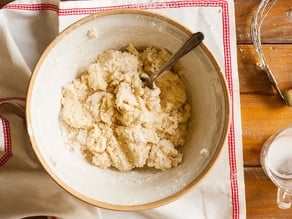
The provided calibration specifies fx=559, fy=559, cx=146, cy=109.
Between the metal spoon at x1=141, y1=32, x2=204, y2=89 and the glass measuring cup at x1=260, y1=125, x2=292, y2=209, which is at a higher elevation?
the metal spoon at x1=141, y1=32, x2=204, y2=89

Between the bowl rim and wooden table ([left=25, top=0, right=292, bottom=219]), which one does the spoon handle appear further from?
wooden table ([left=25, top=0, right=292, bottom=219])

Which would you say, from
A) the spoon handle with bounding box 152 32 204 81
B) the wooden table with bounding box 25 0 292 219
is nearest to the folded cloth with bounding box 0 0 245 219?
the wooden table with bounding box 25 0 292 219

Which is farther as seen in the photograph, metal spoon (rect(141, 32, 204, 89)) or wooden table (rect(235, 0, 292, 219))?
wooden table (rect(235, 0, 292, 219))

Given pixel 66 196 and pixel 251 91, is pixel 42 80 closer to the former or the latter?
pixel 66 196

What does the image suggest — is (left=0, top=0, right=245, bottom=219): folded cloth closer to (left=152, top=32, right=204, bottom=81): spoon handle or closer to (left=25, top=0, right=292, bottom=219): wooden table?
(left=25, top=0, right=292, bottom=219): wooden table

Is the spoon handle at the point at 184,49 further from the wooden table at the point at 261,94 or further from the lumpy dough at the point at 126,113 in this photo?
the wooden table at the point at 261,94

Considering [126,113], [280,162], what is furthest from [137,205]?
[280,162]
